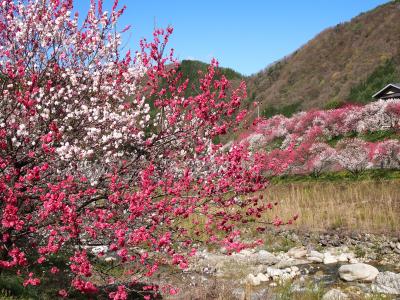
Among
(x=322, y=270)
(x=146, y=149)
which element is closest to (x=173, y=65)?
(x=146, y=149)

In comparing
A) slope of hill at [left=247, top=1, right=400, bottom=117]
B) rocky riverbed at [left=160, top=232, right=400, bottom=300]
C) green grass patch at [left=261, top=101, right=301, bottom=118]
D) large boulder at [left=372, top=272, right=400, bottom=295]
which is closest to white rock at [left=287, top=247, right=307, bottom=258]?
rocky riverbed at [left=160, top=232, right=400, bottom=300]

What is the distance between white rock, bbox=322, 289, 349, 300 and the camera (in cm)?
793

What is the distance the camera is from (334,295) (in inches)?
318

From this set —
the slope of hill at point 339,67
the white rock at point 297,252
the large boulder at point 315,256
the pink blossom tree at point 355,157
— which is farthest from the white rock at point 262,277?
the slope of hill at point 339,67

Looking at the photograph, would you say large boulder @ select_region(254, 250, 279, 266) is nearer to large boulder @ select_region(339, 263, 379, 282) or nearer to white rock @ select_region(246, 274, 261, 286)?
white rock @ select_region(246, 274, 261, 286)

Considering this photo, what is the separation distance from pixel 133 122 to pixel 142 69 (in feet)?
3.61

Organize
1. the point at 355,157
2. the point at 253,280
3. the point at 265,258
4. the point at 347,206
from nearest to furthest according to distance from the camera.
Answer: the point at 253,280 < the point at 265,258 < the point at 347,206 < the point at 355,157

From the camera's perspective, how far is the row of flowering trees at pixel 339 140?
20547 millimetres

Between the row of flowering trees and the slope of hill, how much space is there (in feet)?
37.4

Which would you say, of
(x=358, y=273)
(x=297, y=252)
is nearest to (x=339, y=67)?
(x=297, y=252)

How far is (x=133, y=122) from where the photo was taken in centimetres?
632

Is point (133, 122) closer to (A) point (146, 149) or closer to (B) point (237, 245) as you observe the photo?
(A) point (146, 149)

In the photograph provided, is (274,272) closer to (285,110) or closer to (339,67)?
(285,110)

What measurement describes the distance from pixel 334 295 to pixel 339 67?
1849 inches
